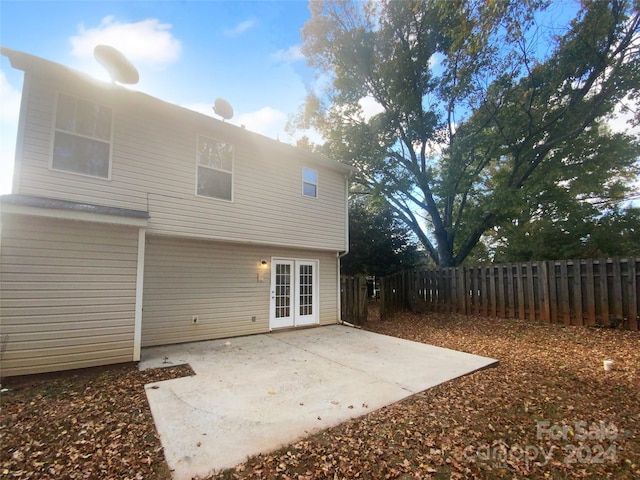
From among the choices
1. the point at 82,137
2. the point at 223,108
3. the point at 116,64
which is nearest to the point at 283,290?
the point at 223,108

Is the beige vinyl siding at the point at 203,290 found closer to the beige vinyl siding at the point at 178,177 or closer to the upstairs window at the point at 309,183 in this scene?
the beige vinyl siding at the point at 178,177

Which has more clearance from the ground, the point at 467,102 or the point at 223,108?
the point at 467,102

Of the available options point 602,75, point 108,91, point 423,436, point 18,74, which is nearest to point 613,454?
point 423,436

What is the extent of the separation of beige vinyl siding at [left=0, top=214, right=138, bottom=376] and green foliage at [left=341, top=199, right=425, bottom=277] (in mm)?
10500

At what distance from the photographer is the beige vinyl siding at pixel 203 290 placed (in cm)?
664

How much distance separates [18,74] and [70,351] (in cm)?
486

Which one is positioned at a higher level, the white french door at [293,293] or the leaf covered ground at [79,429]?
the white french door at [293,293]

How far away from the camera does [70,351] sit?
4.94m

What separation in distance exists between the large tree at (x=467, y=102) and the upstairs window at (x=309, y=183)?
4.71 m

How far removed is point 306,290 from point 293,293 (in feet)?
1.51

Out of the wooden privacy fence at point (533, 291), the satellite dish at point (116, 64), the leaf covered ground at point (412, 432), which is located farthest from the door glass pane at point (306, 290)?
the satellite dish at point (116, 64)

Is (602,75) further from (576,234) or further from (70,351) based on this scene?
(70,351)

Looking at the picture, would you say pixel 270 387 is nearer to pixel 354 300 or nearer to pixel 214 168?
pixel 214 168

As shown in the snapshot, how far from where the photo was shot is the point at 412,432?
10.1ft
